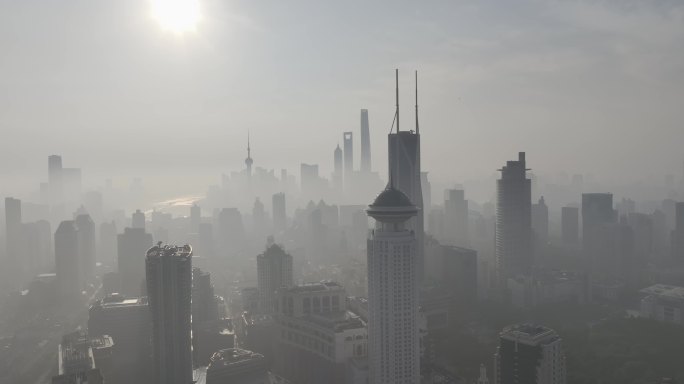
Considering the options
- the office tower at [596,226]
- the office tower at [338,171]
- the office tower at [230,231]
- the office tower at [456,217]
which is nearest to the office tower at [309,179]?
the office tower at [338,171]

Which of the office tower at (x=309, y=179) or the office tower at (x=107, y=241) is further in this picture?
the office tower at (x=309, y=179)

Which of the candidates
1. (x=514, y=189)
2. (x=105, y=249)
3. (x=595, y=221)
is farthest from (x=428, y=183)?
(x=105, y=249)

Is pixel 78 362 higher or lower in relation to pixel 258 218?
lower

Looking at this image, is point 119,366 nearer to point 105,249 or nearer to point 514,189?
point 514,189

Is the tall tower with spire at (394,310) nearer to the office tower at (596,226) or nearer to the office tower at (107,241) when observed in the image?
the office tower at (596,226)

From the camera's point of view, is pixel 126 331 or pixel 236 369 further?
pixel 126 331

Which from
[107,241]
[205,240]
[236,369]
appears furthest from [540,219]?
[107,241]

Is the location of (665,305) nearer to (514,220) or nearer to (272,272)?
(514,220)
